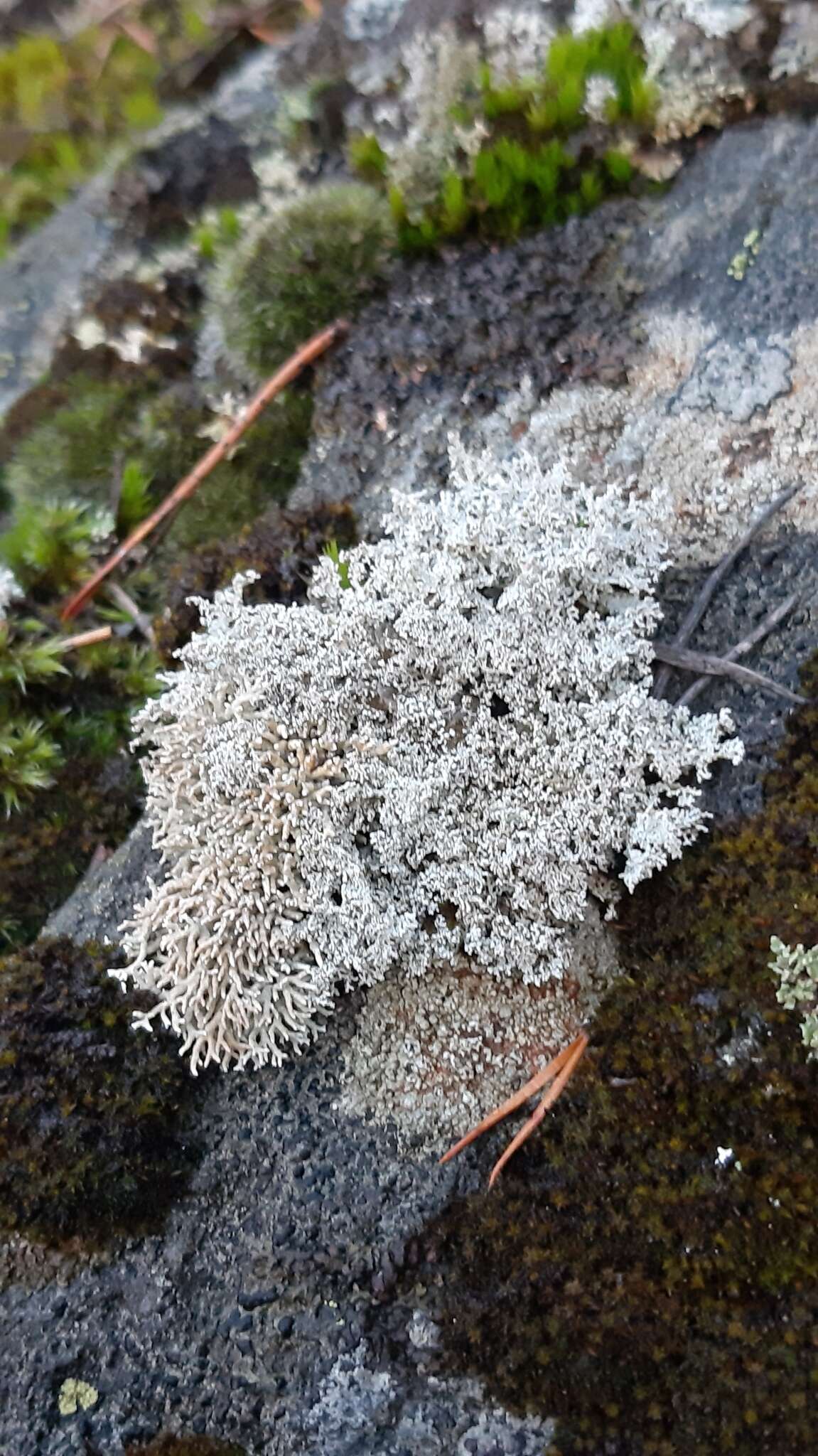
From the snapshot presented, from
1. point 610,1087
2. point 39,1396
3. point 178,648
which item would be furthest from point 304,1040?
point 178,648

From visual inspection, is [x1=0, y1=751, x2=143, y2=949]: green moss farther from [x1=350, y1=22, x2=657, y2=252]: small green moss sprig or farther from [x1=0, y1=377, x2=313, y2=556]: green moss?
[x1=350, y1=22, x2=657, y2=252]: small green moss sprig

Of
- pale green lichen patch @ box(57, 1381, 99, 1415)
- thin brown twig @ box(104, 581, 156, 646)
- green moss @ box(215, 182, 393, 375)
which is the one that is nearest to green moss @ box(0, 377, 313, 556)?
thin brown twig @ box(104, 581, 156, 646)

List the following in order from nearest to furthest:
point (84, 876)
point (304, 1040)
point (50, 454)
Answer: point (304, 1040) → point (84, 876) → point (50, 454)

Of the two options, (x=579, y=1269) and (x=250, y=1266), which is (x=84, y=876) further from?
(x=579, y=1269)

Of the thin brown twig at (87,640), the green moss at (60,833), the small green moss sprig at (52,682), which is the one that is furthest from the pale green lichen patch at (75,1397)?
the thin brown twig at (87,640)

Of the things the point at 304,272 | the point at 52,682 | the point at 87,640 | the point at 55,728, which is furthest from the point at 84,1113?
the point at 304,272

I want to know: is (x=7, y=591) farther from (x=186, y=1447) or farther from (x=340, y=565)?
(x=186, y=1447)

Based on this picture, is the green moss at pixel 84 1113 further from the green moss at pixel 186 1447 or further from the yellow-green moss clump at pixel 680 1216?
the yellow-green moss clump at pixel 680 1216
